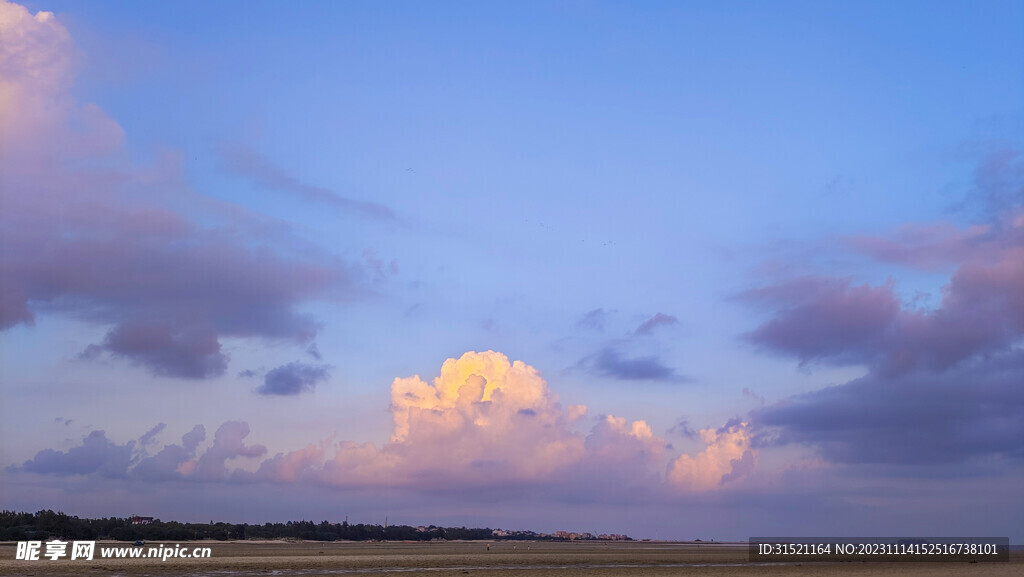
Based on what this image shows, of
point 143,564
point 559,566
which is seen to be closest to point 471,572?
point 559,566

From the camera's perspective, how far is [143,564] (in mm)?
100500

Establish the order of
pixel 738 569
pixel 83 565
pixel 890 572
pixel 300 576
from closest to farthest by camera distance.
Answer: pixel 300 576, pixel 83 565, pixel 890 572, pixel 738 569

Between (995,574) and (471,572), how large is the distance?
204 feet

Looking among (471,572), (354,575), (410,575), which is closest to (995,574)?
(471,572)

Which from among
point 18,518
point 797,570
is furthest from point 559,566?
point 18,518

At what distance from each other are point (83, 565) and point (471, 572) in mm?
45497

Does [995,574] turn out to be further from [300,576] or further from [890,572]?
[300,576]

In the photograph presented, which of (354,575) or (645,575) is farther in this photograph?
(645,575)

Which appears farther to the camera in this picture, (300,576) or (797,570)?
(797,570)

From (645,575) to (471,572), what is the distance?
20967 millimetres

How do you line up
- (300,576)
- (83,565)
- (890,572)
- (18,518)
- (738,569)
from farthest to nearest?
(18,518) < (738,569) < (890,572) < (83,565) < (300,576)

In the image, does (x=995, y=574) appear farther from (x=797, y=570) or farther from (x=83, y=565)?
(x=83, y=565)

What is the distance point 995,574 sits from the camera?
9819 centimetres

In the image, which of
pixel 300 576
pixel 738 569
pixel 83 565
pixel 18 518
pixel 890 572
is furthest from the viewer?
pixel 18 518
